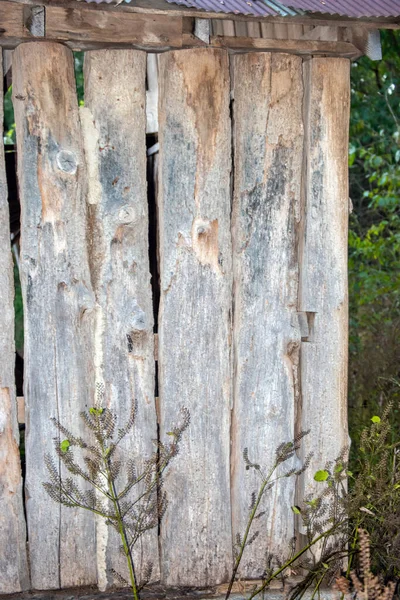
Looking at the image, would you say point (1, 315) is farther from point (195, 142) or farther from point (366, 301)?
point (366, 301)

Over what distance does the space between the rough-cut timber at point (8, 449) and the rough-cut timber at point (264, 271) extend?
Answer: 974 mm

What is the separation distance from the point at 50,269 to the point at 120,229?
0.35 m

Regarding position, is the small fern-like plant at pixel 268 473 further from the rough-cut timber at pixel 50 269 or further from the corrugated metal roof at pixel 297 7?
the corrugated metal roof at pixel 297 7

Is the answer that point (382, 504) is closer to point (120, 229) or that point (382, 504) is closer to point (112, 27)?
point (120, 229)

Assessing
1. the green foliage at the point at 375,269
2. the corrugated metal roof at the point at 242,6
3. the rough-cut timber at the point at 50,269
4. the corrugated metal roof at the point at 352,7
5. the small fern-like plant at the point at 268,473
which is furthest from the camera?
the green foliage at the point at 375,269

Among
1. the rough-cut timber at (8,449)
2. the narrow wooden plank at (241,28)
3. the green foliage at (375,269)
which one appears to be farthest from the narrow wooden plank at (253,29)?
the green foliage at (375,269)

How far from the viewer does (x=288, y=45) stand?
344cm

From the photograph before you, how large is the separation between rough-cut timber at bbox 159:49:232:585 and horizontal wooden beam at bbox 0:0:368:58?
7 centimetres

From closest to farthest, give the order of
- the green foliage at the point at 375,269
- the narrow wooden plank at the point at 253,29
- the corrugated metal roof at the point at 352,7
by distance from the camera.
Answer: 1. the corrugated metal roof at the point at 352,7
2. the narrow wooden plank at the point at 253,29
3. the green foliage at the point at 375,269

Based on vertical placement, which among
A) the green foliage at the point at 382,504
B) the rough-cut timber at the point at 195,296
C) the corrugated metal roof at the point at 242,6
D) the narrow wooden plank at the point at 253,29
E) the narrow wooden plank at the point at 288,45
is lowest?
the green foliage at the point at 382,504

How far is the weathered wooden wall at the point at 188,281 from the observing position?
10.9 feet

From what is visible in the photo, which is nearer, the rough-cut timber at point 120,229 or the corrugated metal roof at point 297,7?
the corrugated metal roof at point 297,7

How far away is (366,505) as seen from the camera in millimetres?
3400

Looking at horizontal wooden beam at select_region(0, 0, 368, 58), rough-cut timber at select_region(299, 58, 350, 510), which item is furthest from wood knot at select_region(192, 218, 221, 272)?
horizontal wooden beam at select_region(0, 0, 368, 58)
